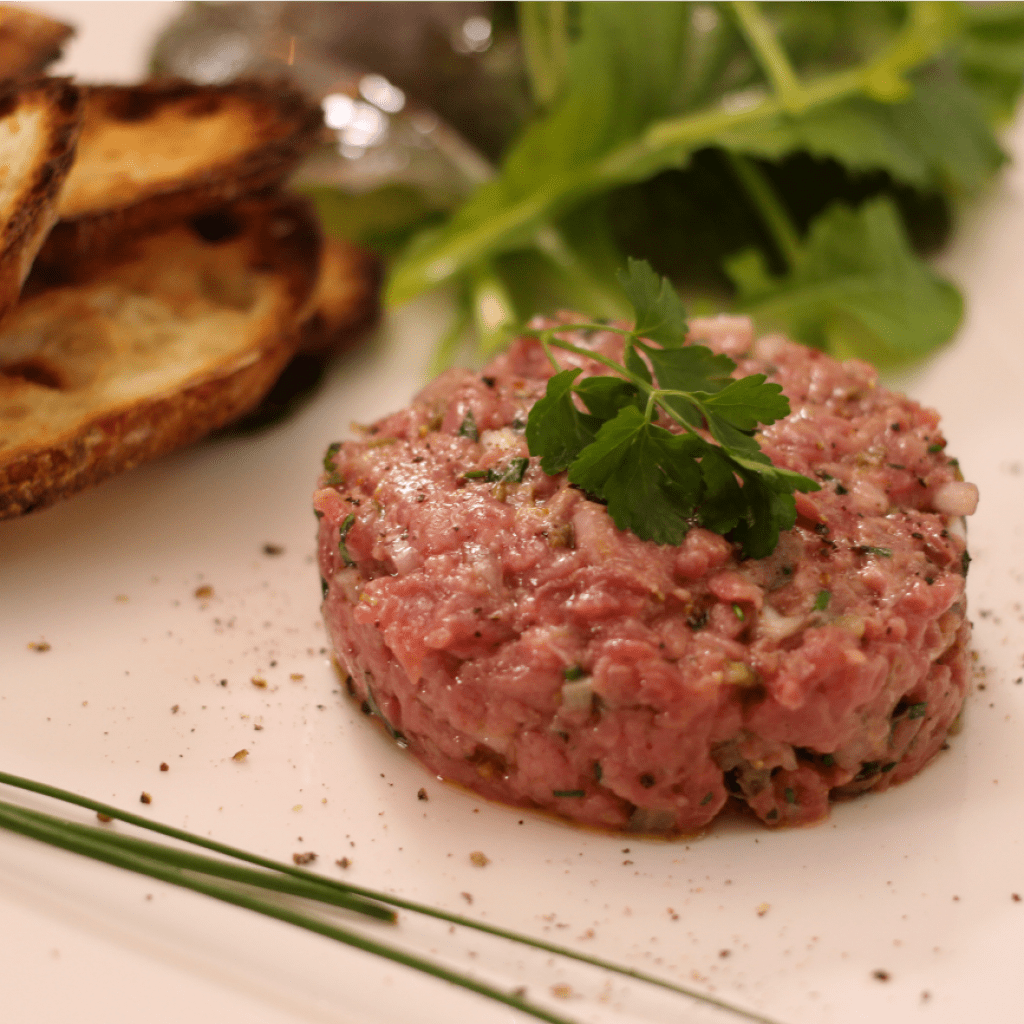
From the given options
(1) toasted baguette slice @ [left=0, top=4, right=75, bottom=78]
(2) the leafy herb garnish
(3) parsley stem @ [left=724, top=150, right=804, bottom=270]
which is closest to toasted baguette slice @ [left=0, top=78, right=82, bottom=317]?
(1) toasted baguette slice @ [left=0, top=4, right=75, bottom=78]

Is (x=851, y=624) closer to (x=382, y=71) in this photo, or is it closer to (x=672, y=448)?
(x=672, y=448)

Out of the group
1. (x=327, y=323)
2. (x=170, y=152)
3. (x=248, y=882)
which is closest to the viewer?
(x=248, y=882)

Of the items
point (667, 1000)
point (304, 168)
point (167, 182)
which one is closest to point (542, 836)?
A: point (667, 1000)

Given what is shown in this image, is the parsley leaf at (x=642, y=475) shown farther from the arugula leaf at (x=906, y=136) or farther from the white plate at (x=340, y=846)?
the arugula leaf at (x=906, y=136)

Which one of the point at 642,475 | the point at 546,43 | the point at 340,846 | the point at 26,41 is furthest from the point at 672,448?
the point at 546,43

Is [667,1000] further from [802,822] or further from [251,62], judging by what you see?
[251,62]

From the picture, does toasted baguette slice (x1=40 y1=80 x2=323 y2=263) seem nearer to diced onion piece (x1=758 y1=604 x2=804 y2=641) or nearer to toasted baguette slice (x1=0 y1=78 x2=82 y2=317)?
toasted baguette slice (x1=0 y1=78 x2=82 y2=317)

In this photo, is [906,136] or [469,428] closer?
[469,428]
